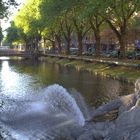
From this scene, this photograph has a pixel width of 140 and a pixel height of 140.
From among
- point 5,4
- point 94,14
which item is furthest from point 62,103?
point 94,14

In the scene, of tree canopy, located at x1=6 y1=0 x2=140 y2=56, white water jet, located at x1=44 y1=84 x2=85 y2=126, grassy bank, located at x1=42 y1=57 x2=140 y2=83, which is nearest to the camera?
white water jet, located at x1=44 y1=84 x2=85 y2=126

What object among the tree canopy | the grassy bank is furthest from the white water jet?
the grassy bank

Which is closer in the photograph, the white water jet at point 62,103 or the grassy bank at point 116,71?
the white water jet at point 62,103

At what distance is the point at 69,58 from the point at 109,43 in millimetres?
36310

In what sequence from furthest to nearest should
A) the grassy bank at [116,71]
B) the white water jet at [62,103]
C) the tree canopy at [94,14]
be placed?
the tree canopy at [94,14] → the grassy bank at [116,71] → the white water jet at [62,103]

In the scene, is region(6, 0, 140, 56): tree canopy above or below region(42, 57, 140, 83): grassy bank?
above

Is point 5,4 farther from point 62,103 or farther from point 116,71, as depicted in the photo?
point 62,103

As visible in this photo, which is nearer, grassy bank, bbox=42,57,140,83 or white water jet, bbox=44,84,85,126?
white water jet, bbox=44,84,85,126

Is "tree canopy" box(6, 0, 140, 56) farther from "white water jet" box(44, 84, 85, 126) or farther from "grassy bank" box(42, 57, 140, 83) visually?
"white water jet" box(44, 84, 85, 126)

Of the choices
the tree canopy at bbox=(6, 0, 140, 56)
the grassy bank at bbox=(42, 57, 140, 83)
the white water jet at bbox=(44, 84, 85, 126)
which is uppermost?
the tree canopy at bbox=(6, 0, 140, 56)

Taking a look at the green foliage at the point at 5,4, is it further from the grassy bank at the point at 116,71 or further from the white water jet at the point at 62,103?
the white water jet at the point at 62,103

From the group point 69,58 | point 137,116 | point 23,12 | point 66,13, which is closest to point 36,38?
point 23,12

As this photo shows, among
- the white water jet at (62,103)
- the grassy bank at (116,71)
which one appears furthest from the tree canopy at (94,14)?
the white water jet at (62,103)

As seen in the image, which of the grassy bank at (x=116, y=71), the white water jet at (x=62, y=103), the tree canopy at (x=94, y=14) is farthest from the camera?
the tree canopy at (x=94, y=14)
